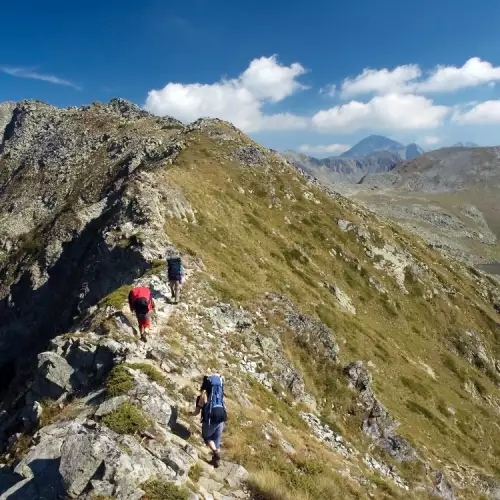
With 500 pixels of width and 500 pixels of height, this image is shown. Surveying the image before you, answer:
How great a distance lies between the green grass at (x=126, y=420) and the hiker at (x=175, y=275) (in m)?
15.4

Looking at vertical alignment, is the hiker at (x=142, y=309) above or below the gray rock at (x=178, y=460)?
above

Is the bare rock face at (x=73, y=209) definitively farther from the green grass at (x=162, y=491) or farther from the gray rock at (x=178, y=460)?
the green grass at (x=162, y=491)

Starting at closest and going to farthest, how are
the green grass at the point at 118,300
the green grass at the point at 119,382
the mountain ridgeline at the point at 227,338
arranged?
the mountain ridgeline at the point at 227,338 < the green grass at the point at 119,382 < the green grass at the point at 118,300

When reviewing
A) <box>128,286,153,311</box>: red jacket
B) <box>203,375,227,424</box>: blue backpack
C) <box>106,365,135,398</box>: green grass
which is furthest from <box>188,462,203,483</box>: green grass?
<box>128,286,153,311</box>: red jacket

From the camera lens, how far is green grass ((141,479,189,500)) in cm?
1200

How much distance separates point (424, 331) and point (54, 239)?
67709 millimetres

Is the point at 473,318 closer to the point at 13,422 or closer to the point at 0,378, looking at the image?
the point at 0,378

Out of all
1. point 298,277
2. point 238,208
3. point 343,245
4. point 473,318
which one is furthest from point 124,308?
point 473,318

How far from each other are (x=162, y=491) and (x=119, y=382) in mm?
5737

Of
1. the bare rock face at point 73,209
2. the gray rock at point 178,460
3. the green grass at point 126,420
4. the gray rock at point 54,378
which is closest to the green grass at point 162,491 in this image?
the gray rock at point 178,460

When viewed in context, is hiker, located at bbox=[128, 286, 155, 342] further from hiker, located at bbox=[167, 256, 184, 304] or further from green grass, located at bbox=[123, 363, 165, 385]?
hiker, located at bbox=[167, 256, 184, 304]

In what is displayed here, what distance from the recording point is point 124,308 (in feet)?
87.2

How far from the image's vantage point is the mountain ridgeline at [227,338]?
15.4 meters

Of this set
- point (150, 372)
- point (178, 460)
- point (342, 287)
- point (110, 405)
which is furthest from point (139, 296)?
point (342, 287)
